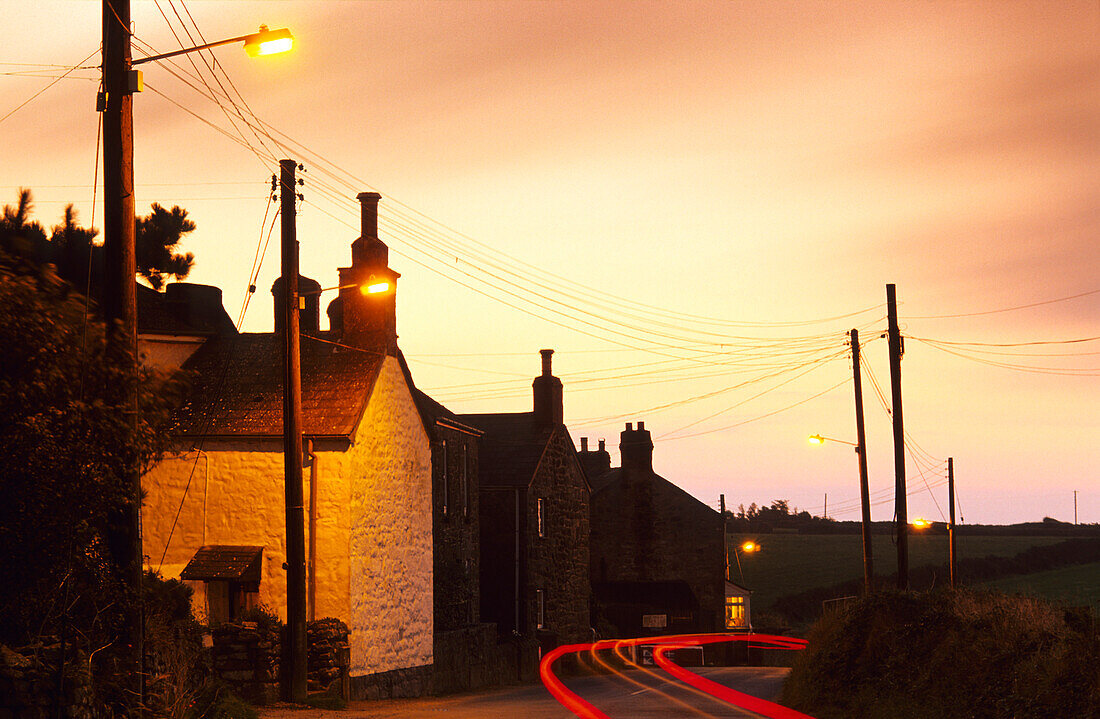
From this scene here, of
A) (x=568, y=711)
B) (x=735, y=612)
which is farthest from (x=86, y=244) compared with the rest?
(x=735, y=612)

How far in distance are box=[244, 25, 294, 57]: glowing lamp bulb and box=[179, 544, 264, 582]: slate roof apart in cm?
1537

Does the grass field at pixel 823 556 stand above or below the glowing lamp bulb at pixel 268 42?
below

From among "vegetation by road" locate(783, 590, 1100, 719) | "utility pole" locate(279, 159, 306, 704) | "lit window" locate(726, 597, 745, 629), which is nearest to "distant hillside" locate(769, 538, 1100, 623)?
"lit window" locate(726, 597, 745, 629)

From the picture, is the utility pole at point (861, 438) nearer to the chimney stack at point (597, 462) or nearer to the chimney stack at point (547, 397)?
the chimney stack at point (547, 397)

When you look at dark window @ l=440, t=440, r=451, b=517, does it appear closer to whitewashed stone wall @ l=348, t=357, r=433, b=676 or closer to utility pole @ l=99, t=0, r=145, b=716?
whitewashed stone wall @ l=348, t=357, r=433, b=676

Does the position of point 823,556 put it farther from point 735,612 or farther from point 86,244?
point 86,244

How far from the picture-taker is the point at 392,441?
29312 millimetres

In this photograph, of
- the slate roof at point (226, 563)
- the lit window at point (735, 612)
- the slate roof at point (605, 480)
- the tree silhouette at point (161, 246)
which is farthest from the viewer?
the lit window at point (735, 612)

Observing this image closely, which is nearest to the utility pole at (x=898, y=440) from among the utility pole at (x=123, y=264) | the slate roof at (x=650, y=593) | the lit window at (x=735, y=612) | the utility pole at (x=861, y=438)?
the utility pole at (x=861, y=438)

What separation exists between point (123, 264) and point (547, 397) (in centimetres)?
3602

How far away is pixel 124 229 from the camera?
12.6 metres

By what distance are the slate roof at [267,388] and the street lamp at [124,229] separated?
14.0 meters

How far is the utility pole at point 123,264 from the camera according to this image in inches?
486

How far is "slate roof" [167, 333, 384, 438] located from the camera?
89.4 ft
